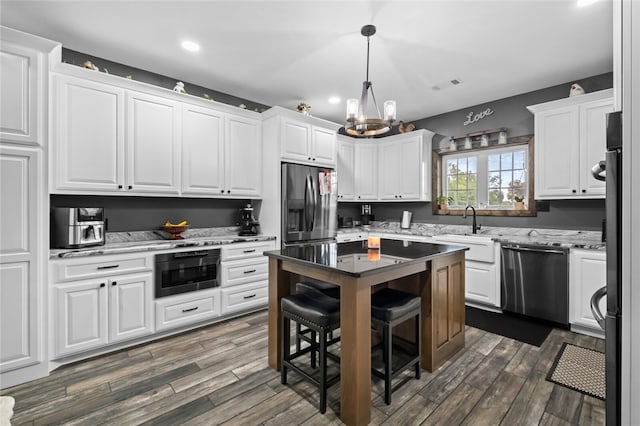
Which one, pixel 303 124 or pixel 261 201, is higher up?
pixel 303 124

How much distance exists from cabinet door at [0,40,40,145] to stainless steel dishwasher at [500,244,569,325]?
4648mm

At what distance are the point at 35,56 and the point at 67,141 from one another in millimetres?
662

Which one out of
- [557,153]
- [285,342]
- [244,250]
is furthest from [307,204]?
[557,153]

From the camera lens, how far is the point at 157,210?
3441 mm

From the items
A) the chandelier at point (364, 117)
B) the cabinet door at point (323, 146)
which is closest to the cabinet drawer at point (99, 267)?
the chandelier at point (364, 117)

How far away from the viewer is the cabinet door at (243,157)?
367 cm

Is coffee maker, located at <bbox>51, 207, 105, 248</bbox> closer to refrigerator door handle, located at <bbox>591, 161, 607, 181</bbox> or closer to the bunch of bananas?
the bunch of bananas

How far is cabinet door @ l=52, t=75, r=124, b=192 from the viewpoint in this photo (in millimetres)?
2572

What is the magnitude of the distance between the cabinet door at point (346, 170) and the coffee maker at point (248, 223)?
167 cm

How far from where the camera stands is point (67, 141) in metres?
2.60

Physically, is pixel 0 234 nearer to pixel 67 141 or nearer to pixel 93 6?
pixel 67 141

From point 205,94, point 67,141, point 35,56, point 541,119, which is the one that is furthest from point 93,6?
point 541,119

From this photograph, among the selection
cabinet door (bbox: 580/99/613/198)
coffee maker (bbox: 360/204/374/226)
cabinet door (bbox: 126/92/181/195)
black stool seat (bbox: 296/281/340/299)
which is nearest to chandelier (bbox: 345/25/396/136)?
black stool seat (bbox: 296/281/340/299)

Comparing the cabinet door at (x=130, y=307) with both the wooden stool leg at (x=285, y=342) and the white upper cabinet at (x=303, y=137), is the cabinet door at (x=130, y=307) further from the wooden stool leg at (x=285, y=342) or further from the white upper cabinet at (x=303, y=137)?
the white upper cabinet at (x=303, y=137)
